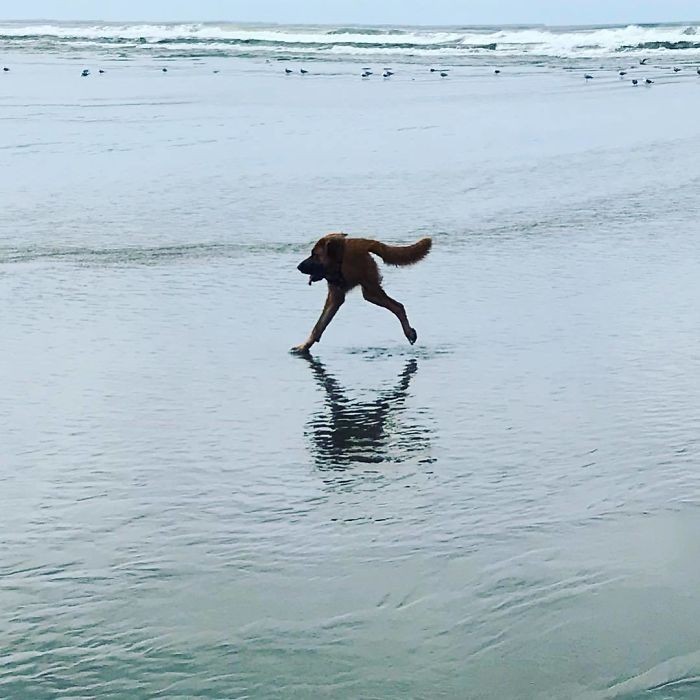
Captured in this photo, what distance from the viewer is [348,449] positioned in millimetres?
7547

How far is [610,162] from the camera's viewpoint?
21.1 m

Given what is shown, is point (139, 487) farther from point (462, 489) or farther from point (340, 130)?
point (340, 130)

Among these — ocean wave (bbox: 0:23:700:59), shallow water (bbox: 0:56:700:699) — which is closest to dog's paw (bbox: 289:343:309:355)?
shallow water (bbox: 0:56:700:699)

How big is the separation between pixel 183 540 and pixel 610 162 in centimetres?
1611

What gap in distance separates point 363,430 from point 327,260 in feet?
7.27

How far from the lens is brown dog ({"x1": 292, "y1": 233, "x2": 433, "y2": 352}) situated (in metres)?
9.84

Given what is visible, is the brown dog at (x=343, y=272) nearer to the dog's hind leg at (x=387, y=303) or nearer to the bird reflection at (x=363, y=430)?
the dog's hind leg at (x=387, y=303)

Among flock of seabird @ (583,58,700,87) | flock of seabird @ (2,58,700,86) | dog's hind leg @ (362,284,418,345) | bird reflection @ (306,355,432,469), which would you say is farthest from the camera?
flock of seabird @ (2,58,700,86)

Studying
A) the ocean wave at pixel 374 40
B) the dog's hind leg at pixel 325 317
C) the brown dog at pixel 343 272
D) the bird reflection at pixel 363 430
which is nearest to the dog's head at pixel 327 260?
the brown dog at pixel 343 272

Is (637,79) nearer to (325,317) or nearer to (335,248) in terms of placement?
(335,248)

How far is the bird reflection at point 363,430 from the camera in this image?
7406 millimetres

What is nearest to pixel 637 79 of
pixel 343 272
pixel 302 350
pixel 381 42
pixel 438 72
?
pixel 438 72

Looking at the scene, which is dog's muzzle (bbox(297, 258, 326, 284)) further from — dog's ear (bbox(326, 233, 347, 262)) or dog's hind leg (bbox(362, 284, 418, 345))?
dog's hind leg (bbox(362, 284, 418, 345))

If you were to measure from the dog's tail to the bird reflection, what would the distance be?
1.30 m
